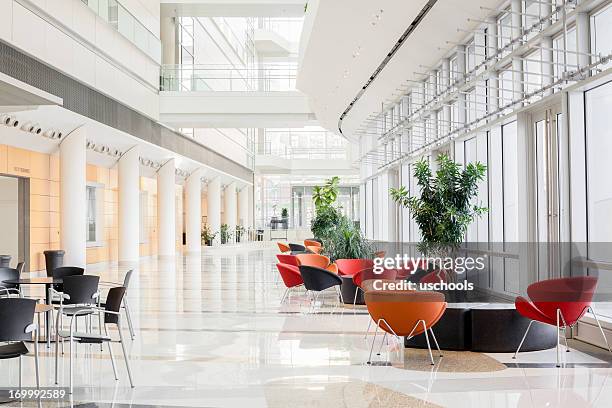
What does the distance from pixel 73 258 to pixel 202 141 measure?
42.2 ft

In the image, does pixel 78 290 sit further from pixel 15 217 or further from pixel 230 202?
pixel 230 202

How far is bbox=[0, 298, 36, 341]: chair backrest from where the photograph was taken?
547 cm

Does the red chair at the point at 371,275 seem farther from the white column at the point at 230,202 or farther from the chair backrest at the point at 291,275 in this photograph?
the white column at the point at 230,202

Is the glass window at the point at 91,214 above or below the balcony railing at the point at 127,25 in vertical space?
below

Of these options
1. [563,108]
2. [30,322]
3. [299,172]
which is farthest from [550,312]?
[299,172]

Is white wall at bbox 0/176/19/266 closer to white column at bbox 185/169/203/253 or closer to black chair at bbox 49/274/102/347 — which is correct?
black chair at bbox 49/274/102/347

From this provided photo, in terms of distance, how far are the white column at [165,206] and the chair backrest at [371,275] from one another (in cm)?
1773

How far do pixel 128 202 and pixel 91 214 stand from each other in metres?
1.26

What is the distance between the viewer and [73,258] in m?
18.5

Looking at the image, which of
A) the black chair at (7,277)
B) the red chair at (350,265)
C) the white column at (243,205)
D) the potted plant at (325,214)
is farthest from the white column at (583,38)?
the white column at (243,205)

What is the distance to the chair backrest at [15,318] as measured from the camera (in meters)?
5.47

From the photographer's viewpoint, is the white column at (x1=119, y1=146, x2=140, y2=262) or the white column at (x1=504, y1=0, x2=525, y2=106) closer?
the white column at (x1=504, y1=0, x2=525, y2=106)

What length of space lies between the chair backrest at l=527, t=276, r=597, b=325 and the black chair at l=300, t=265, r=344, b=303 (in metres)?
4.24

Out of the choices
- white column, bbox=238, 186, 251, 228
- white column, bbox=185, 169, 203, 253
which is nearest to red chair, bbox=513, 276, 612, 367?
white column, bbox=185, 169, 203, 253
